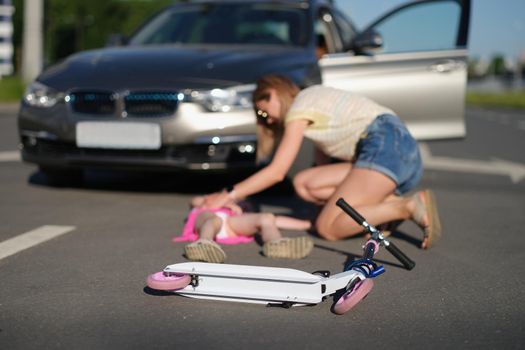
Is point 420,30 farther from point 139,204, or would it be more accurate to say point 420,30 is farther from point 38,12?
point 38,12

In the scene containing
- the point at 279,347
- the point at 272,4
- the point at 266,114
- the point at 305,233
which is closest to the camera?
the point at 279,347

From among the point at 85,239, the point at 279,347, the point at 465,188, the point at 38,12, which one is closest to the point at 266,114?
the point at 85,239

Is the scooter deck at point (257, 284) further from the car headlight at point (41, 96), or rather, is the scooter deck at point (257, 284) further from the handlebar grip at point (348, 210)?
the car headlight at point (41, 96)

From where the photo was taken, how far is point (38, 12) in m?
25.1

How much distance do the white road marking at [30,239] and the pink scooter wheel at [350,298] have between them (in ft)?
6.14

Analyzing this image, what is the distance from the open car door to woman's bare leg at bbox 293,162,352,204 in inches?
63.5

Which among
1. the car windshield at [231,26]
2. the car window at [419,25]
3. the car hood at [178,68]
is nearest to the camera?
the car hood at [178,68]

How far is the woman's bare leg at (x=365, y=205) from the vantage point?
5.38 m

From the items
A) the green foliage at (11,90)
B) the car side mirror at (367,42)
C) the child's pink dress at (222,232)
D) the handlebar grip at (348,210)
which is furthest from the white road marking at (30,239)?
the green foliage at (11,90)

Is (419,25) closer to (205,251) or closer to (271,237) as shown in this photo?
(271,237)

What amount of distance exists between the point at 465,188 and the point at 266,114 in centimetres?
328

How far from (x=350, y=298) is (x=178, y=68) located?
357 cm

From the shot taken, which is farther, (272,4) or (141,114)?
(272,4)

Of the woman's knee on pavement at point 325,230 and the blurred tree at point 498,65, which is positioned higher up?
the woman's knee on pavement at point 325,230
